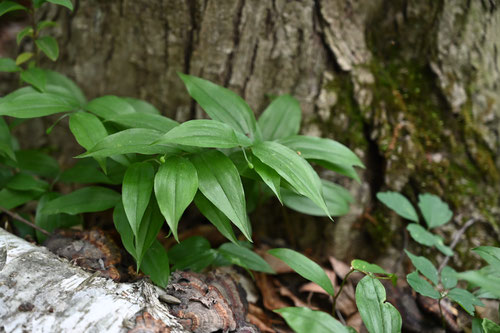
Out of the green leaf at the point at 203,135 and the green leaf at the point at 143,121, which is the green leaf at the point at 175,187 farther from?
the green leaf at the point at 143,121

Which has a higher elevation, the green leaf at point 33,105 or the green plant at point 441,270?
the green leaf at point 33,105

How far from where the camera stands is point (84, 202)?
175 cm

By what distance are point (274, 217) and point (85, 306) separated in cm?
137

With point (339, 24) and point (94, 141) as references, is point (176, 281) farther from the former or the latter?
point (339, 24)

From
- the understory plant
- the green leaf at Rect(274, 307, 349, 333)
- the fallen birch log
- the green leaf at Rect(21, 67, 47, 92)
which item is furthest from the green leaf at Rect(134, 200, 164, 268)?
the green leaf at Rect(21, 67, 47, 92)

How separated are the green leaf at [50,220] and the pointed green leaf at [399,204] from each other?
1524mm

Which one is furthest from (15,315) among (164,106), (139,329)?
(164,106)

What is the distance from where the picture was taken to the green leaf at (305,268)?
1613 mm

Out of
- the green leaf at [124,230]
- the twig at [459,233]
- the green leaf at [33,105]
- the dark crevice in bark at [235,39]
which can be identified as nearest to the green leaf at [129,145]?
the green leaf at [124,230]

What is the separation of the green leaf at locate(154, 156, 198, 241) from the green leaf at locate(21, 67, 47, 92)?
2.86 ft

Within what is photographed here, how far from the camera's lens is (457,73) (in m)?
2.19

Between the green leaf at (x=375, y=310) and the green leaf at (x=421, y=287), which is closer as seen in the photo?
the green leaf at (x=375, y=310)

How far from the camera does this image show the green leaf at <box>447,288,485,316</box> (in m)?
1.54

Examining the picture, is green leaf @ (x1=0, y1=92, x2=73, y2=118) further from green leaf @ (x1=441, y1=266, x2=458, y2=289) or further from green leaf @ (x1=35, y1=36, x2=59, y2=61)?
green leaf @ (x1=441, y1=266, x2=458, y2=289)
